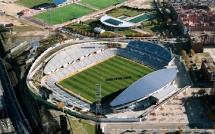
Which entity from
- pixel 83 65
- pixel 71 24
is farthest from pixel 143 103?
pixel 71 24

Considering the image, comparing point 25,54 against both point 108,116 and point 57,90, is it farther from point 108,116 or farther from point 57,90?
point 108,116

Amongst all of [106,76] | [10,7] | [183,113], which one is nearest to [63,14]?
[10,7]

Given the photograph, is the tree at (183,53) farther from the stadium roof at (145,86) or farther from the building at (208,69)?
the stadium roof at (145,86)

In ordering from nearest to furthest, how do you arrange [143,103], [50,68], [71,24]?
1. [143,103]
2. [50,68]
3. [71,24]

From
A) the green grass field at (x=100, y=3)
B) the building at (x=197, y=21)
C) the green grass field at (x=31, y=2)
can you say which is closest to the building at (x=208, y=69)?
the building at (x=197, y=21)

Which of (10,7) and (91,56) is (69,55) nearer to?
(91,56)

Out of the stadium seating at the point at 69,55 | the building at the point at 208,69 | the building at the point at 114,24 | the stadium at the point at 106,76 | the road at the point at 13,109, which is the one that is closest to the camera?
the road at the point at 13,109
